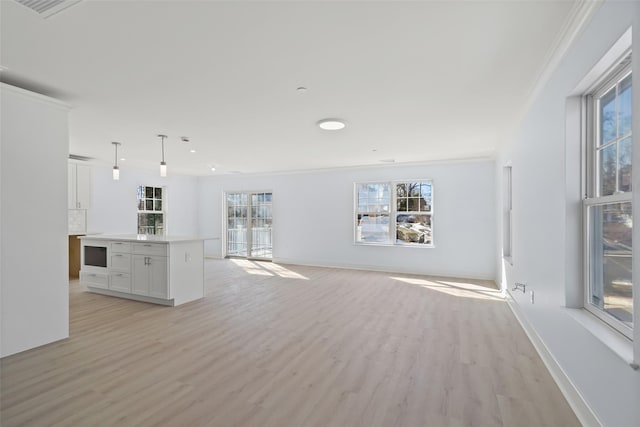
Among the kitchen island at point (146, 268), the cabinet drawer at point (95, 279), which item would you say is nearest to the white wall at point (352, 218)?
the kitchen island at point (146, 268)

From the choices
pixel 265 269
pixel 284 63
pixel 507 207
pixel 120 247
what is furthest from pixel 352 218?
pixel 284 63

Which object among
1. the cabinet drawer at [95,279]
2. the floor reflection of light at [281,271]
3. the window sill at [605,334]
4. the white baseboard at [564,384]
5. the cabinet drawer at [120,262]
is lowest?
the floor reflection of light at [281,271]

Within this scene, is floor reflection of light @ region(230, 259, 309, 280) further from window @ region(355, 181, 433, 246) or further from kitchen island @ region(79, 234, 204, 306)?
kitchen island @ region(79, 234, 204, 306)

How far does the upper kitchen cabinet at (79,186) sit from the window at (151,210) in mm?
1438

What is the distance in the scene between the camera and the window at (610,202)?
1674 mm

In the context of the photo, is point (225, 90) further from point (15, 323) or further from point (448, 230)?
point (448, 230)

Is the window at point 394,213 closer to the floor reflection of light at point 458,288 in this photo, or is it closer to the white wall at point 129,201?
the floor reflection of light at point 458,288

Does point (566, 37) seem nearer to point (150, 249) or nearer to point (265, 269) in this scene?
point (150, 249)

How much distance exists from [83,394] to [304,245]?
6.07 m

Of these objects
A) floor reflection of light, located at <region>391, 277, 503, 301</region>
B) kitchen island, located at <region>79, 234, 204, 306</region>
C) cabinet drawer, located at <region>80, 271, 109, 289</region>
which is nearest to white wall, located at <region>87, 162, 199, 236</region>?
cabinet drawer, located at <region>80, 271, 109, 289</region>

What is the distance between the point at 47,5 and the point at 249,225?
7.43 m

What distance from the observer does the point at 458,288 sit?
5500mm

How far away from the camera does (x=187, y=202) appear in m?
9.30

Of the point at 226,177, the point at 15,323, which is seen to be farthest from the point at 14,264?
the point at 226,177
